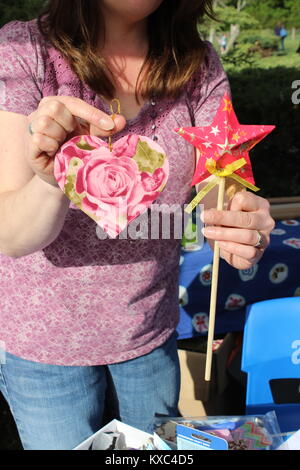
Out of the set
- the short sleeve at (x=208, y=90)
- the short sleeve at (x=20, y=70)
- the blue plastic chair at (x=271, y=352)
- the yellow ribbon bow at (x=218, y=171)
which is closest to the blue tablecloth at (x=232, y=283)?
the blue plastic chair at (x=271, y=352)

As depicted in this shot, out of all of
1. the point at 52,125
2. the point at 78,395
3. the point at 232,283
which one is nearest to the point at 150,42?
the point at 52,125

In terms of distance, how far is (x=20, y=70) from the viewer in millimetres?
937

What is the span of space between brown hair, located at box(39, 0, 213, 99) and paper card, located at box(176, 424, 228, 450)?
65cm

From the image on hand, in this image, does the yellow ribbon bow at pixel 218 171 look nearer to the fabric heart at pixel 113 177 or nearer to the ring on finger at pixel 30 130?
the fabric heart at pixel 113 177

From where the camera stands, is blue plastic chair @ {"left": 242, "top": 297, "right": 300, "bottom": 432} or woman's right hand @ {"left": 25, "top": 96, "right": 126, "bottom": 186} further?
blue plastic chair @ {"left": 242, "top": 297, "right": 300, "bottom": 432}

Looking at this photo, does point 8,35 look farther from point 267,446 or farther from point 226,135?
point 267,446

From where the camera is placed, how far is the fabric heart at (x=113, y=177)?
866 mm

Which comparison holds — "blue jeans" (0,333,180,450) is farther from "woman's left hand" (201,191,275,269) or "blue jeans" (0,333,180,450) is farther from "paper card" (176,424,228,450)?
"woman's left hand" (201,191,275,269)

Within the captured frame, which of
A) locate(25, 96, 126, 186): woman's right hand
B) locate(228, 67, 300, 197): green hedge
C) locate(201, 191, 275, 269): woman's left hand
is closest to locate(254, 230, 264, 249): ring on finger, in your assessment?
locate(201, 191, 275, 269): woman's left hand

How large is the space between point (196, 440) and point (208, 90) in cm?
71

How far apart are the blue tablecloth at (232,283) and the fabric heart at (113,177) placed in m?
1.16

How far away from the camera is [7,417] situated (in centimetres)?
225

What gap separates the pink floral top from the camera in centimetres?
99
